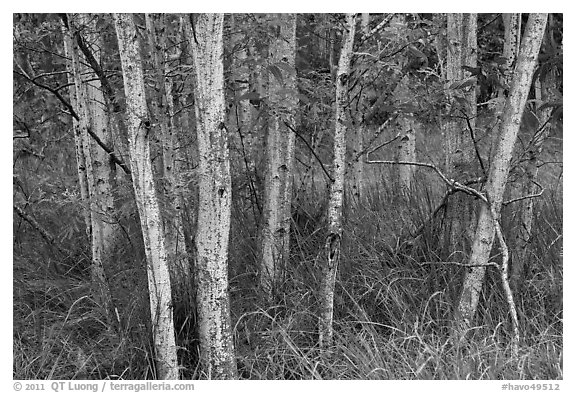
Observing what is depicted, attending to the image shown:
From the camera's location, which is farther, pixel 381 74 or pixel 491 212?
pixel 381 74

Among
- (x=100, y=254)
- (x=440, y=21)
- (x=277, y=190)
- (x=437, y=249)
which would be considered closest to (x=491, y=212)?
(x=437, y=249)

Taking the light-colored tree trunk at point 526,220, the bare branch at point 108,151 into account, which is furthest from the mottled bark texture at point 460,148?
the bare branch at point 108,151

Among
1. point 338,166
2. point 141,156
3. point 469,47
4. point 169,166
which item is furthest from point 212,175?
point 469,47

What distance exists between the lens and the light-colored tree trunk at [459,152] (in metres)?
4.07

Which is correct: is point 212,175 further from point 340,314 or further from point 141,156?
point 340,314

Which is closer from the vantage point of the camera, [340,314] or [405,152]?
[340,314]

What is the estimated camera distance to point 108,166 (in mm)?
4457

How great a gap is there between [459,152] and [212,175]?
1.98 metres

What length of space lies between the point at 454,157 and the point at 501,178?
795mm

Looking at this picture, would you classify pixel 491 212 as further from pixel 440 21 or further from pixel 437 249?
pixel 440 21

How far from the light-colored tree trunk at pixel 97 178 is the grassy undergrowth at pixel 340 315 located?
10 centimetres

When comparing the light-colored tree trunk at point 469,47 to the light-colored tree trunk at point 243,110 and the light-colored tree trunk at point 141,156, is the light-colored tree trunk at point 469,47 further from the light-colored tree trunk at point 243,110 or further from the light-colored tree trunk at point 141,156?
the light-colored tree trunk at point 141,156

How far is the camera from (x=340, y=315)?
3.86 meters
